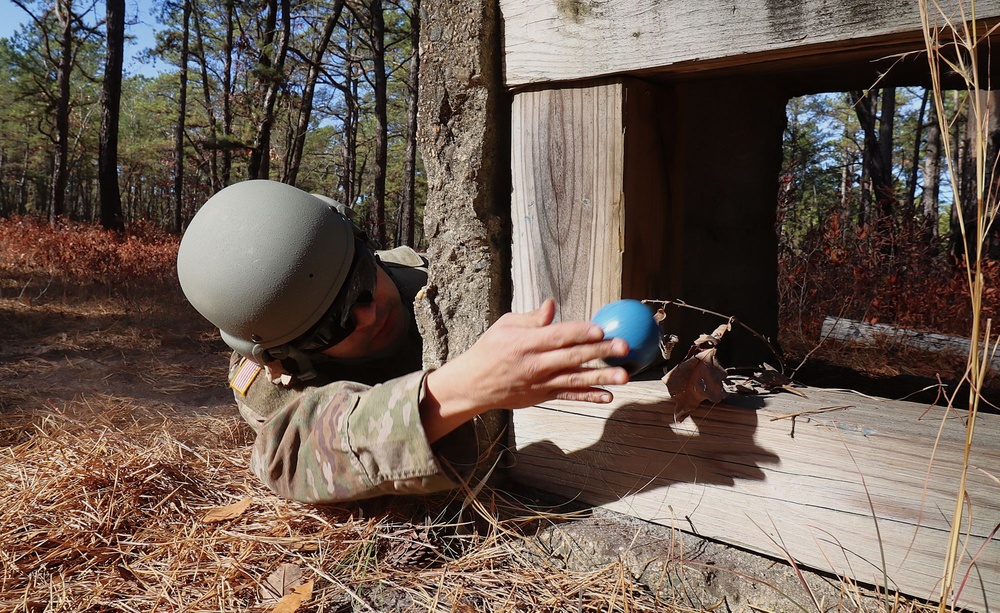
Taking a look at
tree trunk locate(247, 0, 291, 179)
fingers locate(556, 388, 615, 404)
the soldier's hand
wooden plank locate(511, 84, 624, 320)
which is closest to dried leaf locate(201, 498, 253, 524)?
the soldier's hand

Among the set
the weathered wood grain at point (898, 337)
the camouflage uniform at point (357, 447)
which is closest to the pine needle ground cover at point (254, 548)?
the camouflage uniform at point (357, 447)

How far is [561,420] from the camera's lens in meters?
1.95

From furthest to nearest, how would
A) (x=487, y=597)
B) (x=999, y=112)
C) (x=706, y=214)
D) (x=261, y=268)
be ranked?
(x=999, y=112), (x=706, y=214), (x=261, y=268), (x=487, y=597)

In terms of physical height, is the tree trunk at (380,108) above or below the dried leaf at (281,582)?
above

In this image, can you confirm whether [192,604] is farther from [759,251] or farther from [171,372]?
[171,372]

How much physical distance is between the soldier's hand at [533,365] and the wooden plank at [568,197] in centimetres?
46

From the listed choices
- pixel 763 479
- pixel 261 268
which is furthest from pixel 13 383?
pixel 763 479

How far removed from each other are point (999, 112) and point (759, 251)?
20.5 feet

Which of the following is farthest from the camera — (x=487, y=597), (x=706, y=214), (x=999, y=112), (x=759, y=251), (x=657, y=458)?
(x=999, y=112)

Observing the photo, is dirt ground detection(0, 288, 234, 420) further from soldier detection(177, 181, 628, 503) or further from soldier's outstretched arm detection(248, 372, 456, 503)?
soldier's outstretched arm detection(248, 372, 456, 503)

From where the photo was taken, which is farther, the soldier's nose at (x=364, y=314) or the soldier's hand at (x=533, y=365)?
the soldier's nose at (x=364, y=314)

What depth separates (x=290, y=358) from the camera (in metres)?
2.21

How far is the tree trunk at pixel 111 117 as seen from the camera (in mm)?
12617

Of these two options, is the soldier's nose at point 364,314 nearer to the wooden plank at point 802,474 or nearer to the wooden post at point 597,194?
the wooden post at point 597,194
